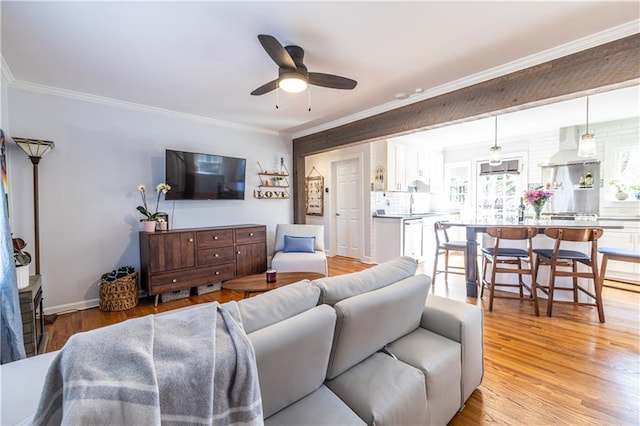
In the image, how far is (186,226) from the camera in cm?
393

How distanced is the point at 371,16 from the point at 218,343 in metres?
2.10

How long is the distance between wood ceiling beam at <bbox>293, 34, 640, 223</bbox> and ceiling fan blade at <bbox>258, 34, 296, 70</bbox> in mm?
1819

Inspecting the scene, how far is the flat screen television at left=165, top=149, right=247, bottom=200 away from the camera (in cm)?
358

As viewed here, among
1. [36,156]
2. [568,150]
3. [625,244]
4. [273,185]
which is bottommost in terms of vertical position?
[625,244]

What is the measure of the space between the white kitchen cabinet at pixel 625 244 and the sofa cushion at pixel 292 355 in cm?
527

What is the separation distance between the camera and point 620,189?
4.43 meters

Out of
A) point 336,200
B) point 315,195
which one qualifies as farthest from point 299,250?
point 315,195

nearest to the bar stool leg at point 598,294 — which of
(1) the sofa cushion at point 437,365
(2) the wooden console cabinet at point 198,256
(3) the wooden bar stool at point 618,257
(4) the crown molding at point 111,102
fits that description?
(3) the wooden bar stool at point 618,257

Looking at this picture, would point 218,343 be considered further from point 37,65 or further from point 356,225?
point 356,225

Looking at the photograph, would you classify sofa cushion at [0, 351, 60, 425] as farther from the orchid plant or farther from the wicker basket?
the orchid plant

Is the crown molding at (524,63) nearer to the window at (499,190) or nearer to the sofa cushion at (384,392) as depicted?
the sofa cushion at (384,392)

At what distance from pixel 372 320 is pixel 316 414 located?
1.44 feet

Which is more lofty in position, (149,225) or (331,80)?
(331,80)

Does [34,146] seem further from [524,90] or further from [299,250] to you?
[524,90]
